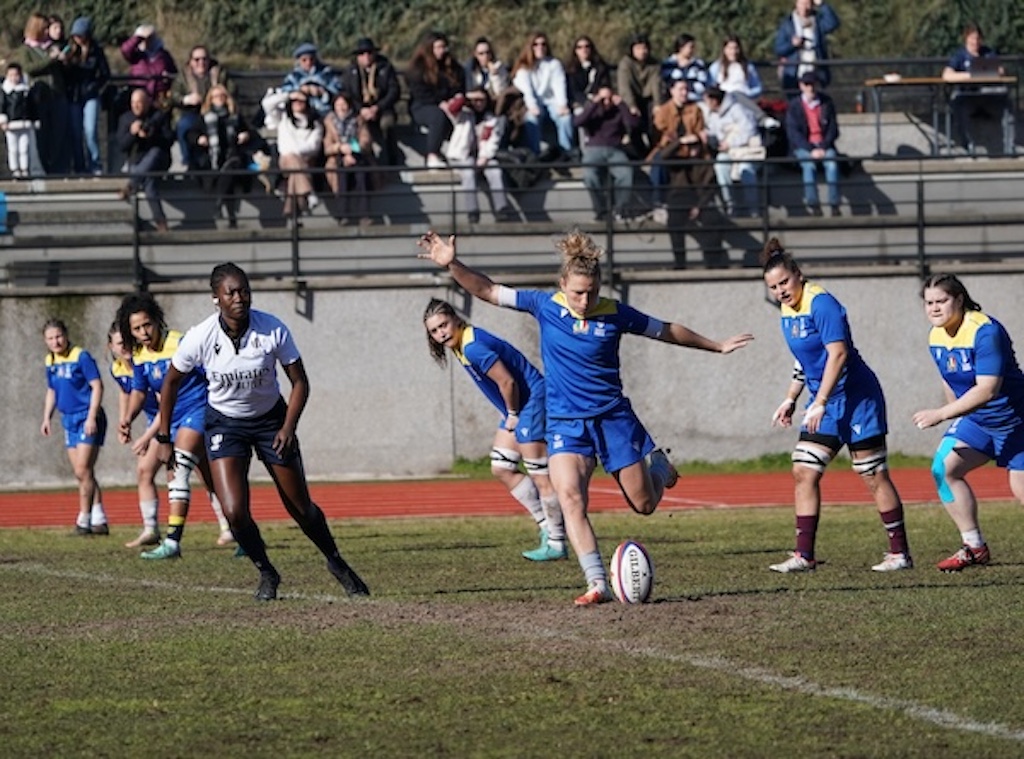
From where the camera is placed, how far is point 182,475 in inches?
622

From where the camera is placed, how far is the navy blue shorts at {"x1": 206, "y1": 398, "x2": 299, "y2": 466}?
11562 mm

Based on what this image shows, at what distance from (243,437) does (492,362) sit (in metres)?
2.76

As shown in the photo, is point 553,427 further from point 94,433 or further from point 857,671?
point 94,433

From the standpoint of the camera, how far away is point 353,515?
2002 cm

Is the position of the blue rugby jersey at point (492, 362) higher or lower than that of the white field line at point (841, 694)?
higher

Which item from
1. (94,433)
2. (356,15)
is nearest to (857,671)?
(94,433)

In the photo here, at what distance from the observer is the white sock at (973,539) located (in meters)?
12.9

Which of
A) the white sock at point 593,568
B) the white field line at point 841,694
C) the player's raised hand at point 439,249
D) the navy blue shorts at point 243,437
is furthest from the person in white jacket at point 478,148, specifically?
the white field line at point 841,694

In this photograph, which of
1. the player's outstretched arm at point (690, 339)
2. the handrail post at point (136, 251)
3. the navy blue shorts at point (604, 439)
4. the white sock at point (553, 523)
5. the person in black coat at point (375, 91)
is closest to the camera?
the navy blue shorts at point (604, 439)

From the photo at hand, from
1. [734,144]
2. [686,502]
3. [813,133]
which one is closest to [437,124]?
[734,144]

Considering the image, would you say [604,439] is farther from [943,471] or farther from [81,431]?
[81,431]

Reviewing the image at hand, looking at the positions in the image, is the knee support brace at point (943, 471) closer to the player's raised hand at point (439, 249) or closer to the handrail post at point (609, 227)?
the player's raised hand at point (439, 249)

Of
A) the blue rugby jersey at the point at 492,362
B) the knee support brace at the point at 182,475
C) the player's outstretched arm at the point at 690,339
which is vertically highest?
the player's outstretched arm at the point at 690,339

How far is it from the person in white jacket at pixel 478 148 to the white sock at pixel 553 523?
12315 millimetres
